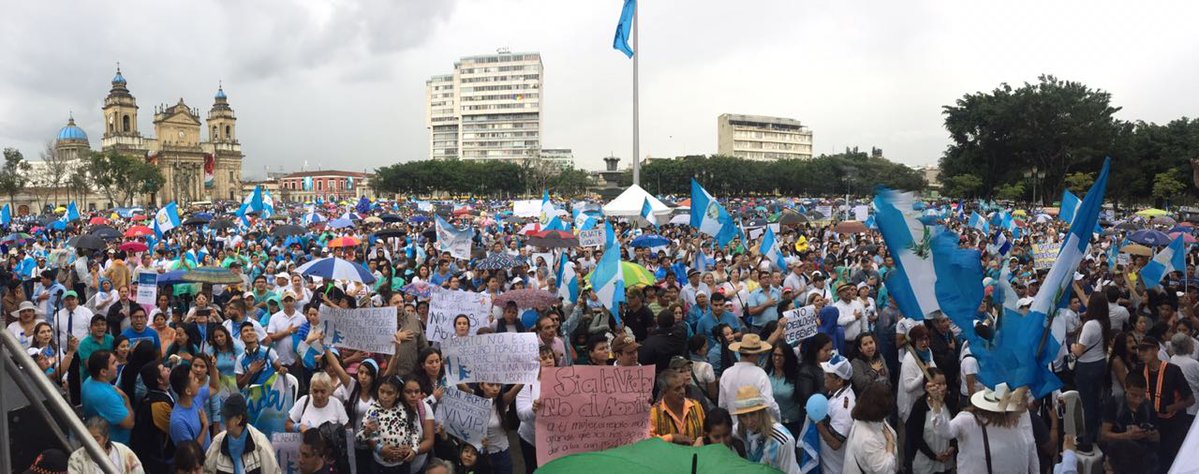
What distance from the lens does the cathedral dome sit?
12212 cm

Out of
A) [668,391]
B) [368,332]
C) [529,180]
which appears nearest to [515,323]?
[368,332]

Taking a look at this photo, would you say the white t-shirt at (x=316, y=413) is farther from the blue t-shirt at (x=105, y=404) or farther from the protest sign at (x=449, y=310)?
the protest sign at (x=449, y=310)

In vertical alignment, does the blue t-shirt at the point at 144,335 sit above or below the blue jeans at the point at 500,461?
above

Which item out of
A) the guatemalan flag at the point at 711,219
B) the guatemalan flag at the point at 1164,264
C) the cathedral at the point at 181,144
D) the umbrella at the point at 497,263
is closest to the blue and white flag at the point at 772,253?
the guatemalan flag at the point at 711,219

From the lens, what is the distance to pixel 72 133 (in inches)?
4835

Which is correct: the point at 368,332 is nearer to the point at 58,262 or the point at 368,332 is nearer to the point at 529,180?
the point at 58,262

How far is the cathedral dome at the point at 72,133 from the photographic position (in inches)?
4808

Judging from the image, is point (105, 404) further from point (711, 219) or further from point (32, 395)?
point (711, 219)

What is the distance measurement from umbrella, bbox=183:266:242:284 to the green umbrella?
7243 mm

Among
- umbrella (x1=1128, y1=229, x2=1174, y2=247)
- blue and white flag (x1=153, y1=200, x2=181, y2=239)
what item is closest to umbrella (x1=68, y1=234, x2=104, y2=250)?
blue and white flag (x1=153, y1=200, x2=181, y2=239)

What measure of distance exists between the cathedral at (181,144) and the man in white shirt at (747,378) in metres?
125

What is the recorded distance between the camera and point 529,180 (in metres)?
106

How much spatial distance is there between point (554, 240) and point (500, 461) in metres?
8.44

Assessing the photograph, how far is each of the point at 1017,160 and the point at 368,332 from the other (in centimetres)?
5753
